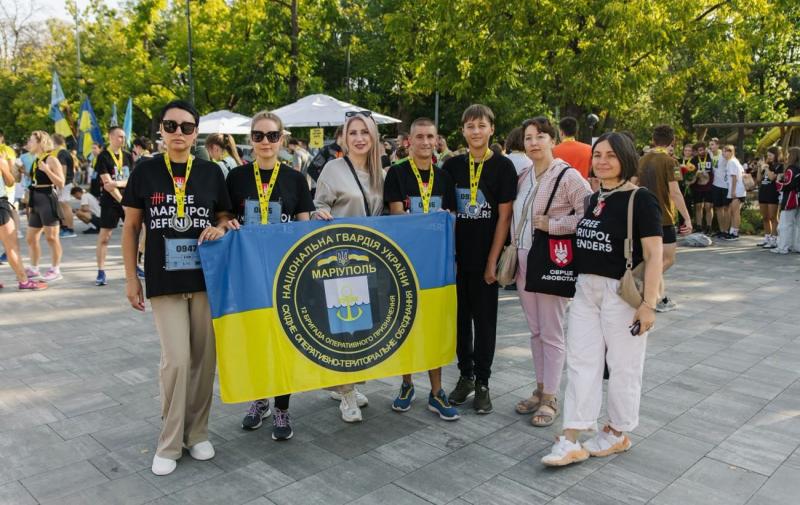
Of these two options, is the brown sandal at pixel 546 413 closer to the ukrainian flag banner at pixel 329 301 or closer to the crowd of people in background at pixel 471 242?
the crowd of people in background at pixel 471 242

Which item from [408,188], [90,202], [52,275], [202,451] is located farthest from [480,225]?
[90,202]

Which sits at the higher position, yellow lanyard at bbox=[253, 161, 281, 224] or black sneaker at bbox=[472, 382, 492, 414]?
yellow lanyard at bbox=[253, 161, 281, 224]

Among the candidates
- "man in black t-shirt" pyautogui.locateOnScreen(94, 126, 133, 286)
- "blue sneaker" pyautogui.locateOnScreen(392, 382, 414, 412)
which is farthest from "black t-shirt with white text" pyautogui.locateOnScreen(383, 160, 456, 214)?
"man in black t-shirt" pyautogui.locateOnScreen(94, 126, 133, 286)

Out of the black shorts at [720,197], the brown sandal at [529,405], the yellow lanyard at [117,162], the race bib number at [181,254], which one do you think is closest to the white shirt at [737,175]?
the black shorts at [720,197]

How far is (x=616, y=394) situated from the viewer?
12.8 feet

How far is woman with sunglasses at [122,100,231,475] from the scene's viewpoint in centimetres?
372

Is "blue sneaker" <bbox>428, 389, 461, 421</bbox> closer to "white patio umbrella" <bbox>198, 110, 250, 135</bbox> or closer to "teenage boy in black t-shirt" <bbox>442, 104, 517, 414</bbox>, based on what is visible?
"teenage boy in black t-shirt" <bbox>442, 104, 517, 414</bbox>

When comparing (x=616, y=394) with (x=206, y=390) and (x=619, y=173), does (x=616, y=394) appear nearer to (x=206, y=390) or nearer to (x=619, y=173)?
(x=619, y=173)

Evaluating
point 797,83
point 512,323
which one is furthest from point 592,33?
point 797,83

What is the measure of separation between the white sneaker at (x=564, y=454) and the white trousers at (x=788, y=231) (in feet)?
32.9

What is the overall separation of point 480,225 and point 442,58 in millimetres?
10434

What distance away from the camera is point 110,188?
869cm

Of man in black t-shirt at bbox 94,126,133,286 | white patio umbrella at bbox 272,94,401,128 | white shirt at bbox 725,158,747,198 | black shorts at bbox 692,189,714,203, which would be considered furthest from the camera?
black shorts at bbox 692,189,714,203

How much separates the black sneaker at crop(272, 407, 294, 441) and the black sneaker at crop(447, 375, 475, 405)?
1236 mm
